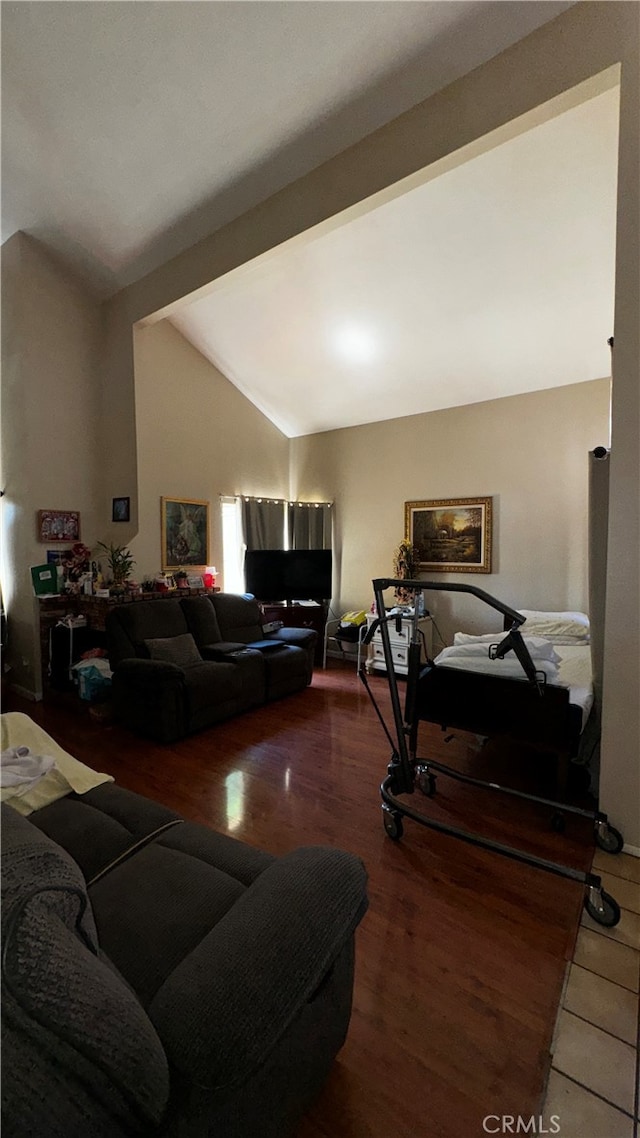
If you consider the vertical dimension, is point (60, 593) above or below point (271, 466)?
below

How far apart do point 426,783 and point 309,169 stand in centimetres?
398

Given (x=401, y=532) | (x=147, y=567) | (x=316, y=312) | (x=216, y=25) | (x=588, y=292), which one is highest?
(x=216, y=25)

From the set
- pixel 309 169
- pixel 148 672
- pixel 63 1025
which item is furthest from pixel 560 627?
pixel 63 1025

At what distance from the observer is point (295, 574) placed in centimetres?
562

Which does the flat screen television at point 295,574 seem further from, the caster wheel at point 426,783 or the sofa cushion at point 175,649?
the caster wheel at point 426,783

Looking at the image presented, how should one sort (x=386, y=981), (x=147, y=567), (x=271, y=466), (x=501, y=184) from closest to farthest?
(x=386, y=981) → (x=501, y=184) → (x=147, y=567) → (x=271, y=466)

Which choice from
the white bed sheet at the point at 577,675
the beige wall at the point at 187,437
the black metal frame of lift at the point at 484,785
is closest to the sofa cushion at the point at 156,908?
the black metal frame of lift at the point at 484,785

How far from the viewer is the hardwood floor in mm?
1206

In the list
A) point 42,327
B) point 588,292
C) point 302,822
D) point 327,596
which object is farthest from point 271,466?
point 302,822

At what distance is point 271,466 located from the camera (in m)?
6.10

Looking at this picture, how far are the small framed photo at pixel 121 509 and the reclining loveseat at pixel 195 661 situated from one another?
1.06 meters

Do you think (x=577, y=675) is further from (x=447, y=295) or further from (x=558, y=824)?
(x=447, y=295)

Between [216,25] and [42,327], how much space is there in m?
2.95

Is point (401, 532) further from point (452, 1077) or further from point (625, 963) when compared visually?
point (452, 1077)
